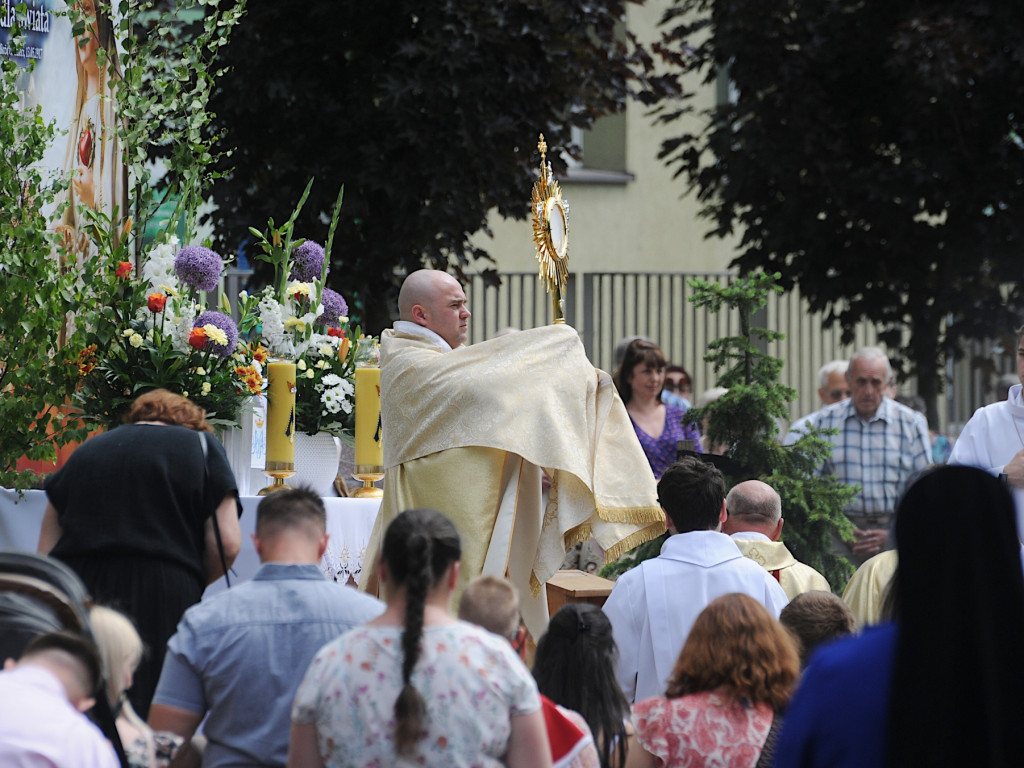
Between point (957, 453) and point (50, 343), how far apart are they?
3474mm

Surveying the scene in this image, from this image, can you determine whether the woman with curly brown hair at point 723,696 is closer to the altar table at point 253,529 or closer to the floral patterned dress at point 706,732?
the floral patterned dress at point 706,732

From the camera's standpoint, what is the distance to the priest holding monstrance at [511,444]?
5133 mm

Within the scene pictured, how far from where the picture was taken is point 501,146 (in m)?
9.70

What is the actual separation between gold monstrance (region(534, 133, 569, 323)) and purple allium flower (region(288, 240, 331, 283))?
1.32m

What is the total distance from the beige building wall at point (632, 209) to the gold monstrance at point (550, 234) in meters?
10.5

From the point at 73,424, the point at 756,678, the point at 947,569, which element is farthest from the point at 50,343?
the point at 947,569

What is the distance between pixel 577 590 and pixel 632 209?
11.1 metres

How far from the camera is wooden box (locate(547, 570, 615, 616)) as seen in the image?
19.1 ft

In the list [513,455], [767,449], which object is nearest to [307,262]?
[513,455]

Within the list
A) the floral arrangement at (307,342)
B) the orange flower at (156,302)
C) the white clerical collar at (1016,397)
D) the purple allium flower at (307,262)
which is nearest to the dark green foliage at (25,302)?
the orange flower at (156,302)

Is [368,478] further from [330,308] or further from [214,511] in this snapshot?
[214,511]

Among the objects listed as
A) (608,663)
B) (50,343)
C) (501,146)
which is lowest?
(608,663)

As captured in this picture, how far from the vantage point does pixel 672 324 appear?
44.9 feet

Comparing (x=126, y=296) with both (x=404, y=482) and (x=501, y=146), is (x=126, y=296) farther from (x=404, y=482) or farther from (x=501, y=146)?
(x=501, y=146)
